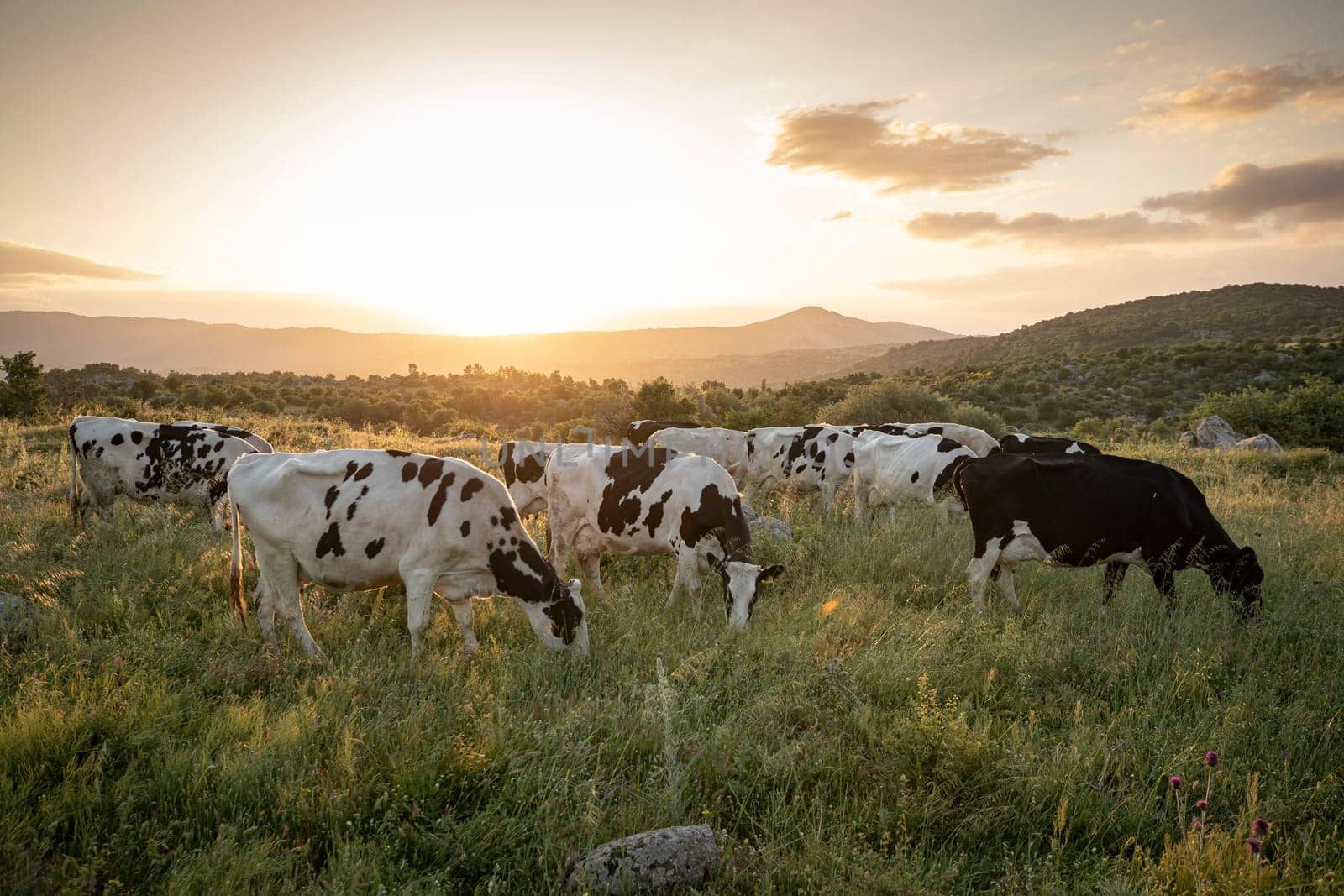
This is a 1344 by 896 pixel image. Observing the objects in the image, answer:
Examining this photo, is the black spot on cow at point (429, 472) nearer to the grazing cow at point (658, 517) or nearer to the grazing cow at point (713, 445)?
the grazing cow at point (658, 517)

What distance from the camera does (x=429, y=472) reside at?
658 cm

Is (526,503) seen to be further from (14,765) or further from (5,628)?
(14,765)

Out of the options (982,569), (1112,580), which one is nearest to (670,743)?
(982,569)

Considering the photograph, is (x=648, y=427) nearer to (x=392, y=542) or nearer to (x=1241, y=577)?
(x=392, y=542)

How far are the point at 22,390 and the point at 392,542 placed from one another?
25.5 metres

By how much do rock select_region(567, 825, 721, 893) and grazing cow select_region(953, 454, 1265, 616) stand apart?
538 cm

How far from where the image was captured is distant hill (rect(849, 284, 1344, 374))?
208 feet

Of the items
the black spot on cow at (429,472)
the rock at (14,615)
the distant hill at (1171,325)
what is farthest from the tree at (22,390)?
the distant hill at (1171,325)

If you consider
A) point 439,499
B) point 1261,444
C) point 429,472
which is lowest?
point 1261,444

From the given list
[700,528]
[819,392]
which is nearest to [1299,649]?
[700,528]

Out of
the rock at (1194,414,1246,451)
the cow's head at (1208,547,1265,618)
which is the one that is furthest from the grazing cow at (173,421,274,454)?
the rock at (1194,414,1246,451)

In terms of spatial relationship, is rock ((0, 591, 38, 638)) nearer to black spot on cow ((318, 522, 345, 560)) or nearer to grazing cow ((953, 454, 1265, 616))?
black spot on cow ((318, 522, 345, 560))

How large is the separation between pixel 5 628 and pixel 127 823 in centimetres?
358

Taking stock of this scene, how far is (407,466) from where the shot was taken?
6613mm
